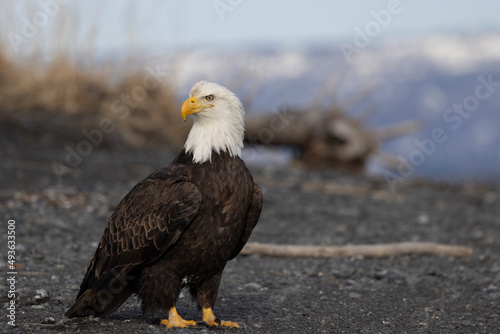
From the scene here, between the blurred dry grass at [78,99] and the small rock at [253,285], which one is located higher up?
the blurred dry grass at [78,99]

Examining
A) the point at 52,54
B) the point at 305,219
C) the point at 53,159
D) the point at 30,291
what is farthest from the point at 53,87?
the point at 30,291

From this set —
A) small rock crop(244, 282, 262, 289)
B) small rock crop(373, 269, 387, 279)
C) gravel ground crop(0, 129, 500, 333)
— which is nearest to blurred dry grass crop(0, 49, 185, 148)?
gravel ground crop(0, 129, 500, 333)

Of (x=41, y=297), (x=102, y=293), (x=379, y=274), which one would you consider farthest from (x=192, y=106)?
(x=379, y=274)

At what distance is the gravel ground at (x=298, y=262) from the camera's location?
17.3 feet

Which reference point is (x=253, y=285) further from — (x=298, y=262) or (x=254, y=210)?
(x=254, y=210)

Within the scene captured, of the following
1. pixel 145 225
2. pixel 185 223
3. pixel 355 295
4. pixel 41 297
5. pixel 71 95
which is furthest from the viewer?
pixel 71 95

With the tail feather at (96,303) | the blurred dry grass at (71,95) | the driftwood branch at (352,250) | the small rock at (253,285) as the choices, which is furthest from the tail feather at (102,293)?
the blurred dry grass at (71,95)

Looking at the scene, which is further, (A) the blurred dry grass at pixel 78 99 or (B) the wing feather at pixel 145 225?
(A) the blurred dry grass at pixel 78 99

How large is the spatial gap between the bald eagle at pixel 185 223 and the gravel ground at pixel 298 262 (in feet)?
0.88

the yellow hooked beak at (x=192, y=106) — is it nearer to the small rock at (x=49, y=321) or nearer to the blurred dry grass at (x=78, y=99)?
the small rock at (x=49, y=321)

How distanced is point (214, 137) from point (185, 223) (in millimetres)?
695

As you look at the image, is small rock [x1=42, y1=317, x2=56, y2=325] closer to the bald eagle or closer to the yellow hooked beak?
the bald eagle

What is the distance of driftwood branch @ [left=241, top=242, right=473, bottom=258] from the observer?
739 centimetres

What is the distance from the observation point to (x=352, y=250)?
24.5ft
